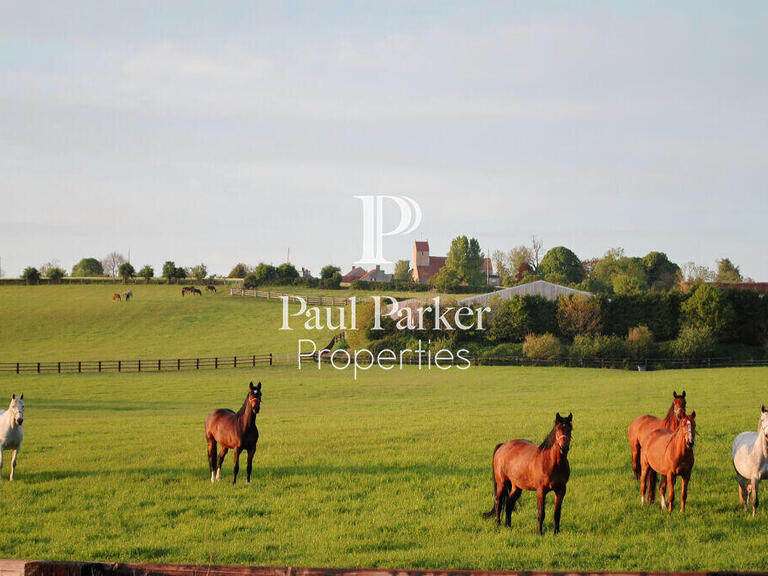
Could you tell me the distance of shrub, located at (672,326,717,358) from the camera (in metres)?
56.1

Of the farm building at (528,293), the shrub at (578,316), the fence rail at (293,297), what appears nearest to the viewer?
the shrub at (578,316)

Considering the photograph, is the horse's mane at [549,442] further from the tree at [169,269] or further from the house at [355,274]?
the house at [355,274]

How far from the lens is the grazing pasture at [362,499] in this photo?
30.2 feet

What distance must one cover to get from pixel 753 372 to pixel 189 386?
34.5 metres

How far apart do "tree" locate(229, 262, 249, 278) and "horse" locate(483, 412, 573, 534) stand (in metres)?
122

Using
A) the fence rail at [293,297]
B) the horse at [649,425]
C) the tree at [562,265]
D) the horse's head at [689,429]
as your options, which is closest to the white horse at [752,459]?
the horse at [649,425]

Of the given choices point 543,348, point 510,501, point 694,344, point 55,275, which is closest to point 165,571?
point 510,501

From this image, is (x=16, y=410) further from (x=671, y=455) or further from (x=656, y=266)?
(x=656, y=266)

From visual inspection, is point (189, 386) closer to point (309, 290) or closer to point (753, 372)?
point (753, 372)

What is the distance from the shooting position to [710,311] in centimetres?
6056

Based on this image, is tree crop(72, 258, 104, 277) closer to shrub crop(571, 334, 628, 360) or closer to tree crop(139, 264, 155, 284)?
tree crop(139, 264, 155, 284)

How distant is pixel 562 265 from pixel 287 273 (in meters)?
48.4

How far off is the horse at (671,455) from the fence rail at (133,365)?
145 ft

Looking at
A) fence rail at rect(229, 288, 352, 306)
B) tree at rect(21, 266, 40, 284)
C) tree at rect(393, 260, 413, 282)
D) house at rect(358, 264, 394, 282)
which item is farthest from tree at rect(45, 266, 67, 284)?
house at rect(358, 264, 394, 282)
